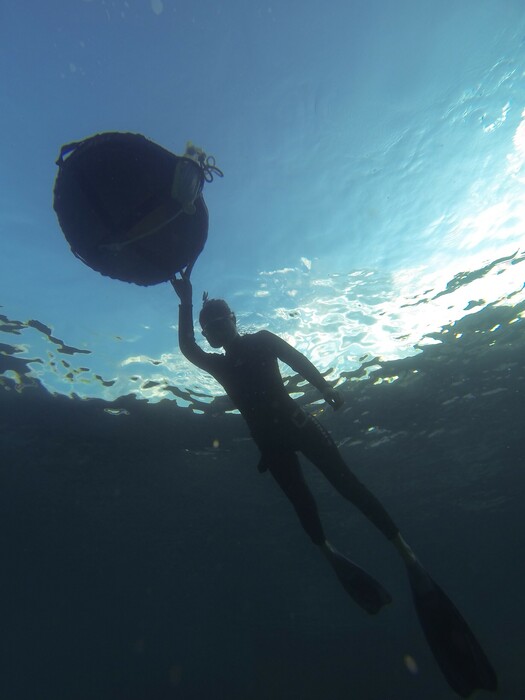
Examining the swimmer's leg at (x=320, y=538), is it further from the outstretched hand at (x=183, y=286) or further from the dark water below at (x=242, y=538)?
the dark water below at (x=242, y=538)

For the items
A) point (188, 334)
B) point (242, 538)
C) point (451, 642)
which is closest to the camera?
point (451, 642)

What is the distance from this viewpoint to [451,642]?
384cm

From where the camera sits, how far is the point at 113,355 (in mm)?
11773

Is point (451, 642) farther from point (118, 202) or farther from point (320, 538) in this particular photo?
point (118, 202)

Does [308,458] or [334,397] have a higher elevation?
[334,397]

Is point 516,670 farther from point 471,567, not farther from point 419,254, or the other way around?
point 419,254

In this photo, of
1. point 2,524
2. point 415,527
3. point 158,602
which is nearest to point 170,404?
point 2,524

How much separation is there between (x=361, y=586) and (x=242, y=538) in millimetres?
24449

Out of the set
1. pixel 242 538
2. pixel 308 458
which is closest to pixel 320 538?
pixel 308 458

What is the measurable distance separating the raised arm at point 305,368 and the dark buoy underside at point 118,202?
1900mm

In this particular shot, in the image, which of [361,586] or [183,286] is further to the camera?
[183,286]

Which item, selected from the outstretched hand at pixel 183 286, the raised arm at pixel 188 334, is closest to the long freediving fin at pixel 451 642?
the raised arm at pixel 188 334

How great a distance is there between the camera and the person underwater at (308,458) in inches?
152

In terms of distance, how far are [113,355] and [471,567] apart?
163ft
